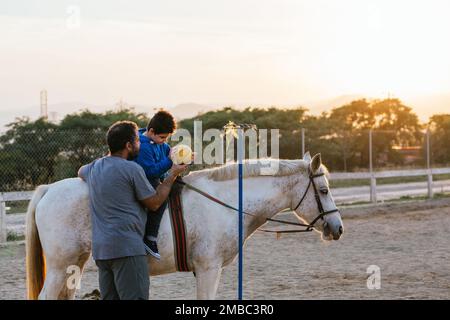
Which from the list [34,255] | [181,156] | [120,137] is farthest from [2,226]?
[120,137]

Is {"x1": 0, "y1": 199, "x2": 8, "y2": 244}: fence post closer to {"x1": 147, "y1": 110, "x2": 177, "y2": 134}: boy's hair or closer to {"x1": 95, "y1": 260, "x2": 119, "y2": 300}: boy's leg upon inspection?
{"x1": 147, "y1": 110, "x2": 177, "y2": 134}: boy's hair

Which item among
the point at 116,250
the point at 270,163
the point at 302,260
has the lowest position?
the point at 302,260

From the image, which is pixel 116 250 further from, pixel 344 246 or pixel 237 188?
pixel 344 246

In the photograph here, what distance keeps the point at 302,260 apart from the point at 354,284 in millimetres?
2131

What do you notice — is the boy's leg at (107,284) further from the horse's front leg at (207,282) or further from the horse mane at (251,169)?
the horse mane at (251,169)

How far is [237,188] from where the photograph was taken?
20.1ft

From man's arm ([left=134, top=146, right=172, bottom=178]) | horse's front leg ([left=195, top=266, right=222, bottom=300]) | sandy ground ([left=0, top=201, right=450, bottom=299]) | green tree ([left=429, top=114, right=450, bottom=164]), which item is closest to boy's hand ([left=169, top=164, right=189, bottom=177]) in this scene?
man's arm ([left=134, top=146, right=172, bottom=178])

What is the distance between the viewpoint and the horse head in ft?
20.3

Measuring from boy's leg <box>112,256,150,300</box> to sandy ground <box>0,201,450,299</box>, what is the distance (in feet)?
11.0

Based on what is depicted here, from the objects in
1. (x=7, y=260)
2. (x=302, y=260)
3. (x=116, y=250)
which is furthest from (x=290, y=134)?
(x=116, y=250)

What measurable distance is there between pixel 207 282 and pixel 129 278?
45.4 inches

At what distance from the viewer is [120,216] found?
467cm

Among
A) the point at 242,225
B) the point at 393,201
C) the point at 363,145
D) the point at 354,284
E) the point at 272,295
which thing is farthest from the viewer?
the point at 363,145

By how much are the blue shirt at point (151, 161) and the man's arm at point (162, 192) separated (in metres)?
0.13
